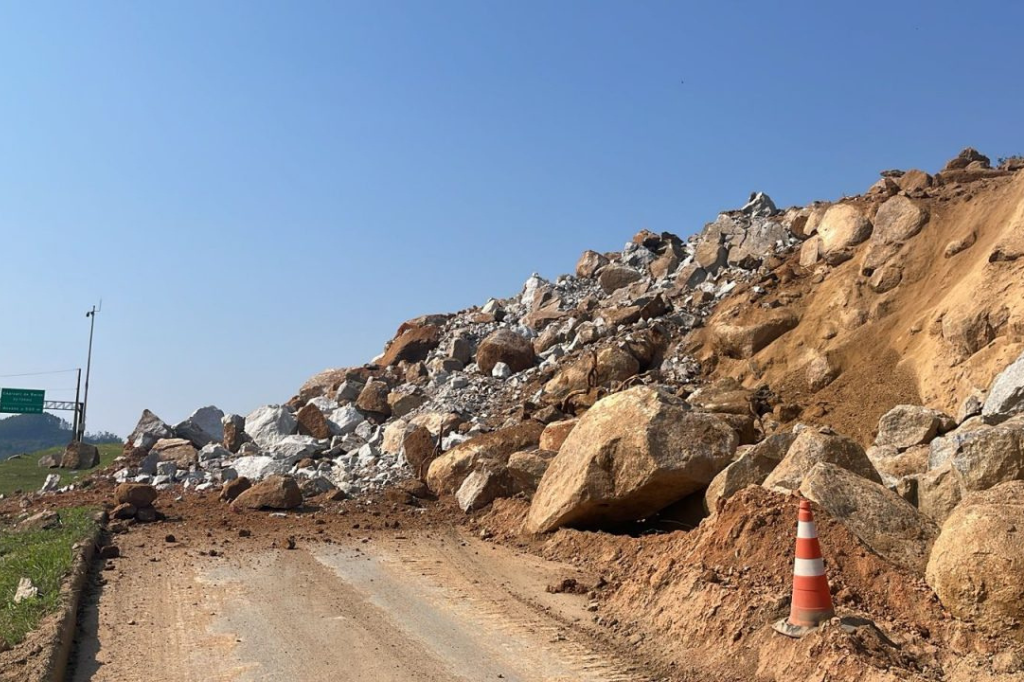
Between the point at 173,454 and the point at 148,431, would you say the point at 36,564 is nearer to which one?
the point at 173,454

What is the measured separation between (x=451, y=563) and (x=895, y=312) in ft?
37.2

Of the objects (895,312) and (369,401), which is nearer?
(895,312)

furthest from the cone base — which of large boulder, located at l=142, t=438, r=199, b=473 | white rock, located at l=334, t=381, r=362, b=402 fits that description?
white rock, located at l=334, t=381, r=362, b=402

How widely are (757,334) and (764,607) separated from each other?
1326cm

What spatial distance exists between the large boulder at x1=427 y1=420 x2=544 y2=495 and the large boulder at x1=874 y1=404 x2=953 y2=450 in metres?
5.71

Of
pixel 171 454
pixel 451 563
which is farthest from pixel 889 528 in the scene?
pixel 171 454

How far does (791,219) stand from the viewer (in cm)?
2525

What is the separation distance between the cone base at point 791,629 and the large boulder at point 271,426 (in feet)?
57.0

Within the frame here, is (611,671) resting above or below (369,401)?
below

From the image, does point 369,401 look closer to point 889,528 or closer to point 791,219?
point 791,219

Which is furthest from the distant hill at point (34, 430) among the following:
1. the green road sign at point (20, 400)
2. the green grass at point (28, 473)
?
the green grass at point (28, 473)

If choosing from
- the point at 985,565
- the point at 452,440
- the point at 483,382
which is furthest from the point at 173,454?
the point at 985,565

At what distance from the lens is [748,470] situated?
996 cm

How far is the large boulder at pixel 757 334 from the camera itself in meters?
19.0
